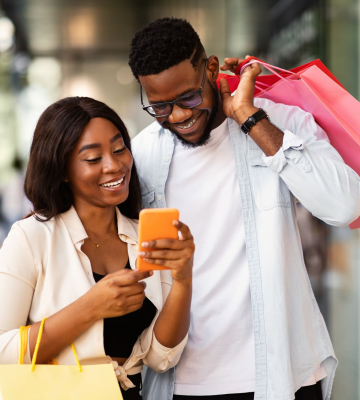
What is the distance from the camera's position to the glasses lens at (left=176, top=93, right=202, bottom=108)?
81.9 inches

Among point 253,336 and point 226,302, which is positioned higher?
point 226,302

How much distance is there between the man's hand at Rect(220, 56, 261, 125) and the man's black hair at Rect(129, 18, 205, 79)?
0.66 feet

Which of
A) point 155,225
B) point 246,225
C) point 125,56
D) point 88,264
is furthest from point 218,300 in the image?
point 125,56

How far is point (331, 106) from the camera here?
6.88ft

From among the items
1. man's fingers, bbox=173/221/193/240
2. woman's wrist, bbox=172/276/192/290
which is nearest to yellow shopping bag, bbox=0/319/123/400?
woman's wrist, bbox=172/276/192/290

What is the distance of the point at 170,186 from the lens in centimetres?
229

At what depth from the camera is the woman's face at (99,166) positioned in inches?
75.0

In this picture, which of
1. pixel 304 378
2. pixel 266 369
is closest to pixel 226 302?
pixel 266 369

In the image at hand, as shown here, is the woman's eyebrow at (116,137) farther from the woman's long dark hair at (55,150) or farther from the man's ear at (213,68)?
the man's ear at (213,68)

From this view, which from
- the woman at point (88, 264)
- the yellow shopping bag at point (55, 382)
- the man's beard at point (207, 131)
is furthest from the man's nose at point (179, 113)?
the yellow shopping bag at point (55, 382)

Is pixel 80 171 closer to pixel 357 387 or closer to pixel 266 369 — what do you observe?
pixel 266 369

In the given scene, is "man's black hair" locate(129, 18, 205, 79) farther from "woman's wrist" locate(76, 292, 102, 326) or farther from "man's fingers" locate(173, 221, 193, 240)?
"woman's wrist" locate(76, 292, 102, 326)

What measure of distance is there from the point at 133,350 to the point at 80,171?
693mm

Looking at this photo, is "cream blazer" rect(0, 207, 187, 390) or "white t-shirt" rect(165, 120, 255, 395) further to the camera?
"white t-shirt" rect(165, 120, 255, 395)
